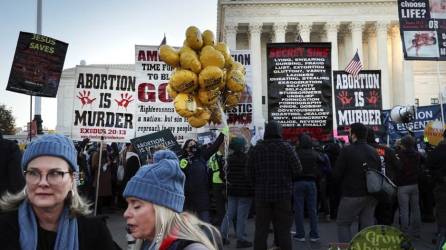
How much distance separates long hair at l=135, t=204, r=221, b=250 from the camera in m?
1.99

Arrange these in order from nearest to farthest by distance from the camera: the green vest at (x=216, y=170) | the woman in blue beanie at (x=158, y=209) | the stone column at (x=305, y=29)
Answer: the woman in blue beanie at (x=158, y=209) < the green vest at (x=216, y=170) < the stone column at (x=305, y=29)

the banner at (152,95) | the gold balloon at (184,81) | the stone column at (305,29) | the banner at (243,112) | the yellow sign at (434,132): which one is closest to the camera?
the gold balloon at (184,81)

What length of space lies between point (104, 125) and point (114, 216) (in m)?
4.23

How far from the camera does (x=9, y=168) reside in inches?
154

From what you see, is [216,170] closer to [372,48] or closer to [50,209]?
[50,209]

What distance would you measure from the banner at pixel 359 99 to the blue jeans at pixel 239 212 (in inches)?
138

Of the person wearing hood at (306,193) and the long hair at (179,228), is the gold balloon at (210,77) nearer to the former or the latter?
the person wearing hood at (306,193)

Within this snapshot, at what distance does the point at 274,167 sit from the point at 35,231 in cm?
481

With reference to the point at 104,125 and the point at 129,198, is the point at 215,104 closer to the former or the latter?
the point at 104,125

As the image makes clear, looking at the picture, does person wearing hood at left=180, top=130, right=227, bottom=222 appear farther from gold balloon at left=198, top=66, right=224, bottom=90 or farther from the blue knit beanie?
the blue knit beanie

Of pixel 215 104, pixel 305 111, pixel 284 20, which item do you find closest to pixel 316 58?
pixel 305 111

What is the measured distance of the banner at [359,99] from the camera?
1055cm

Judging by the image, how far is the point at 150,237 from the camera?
7.27ft

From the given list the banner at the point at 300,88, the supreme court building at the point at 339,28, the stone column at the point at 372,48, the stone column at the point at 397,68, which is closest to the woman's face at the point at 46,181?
the banner at the point at 300,88
